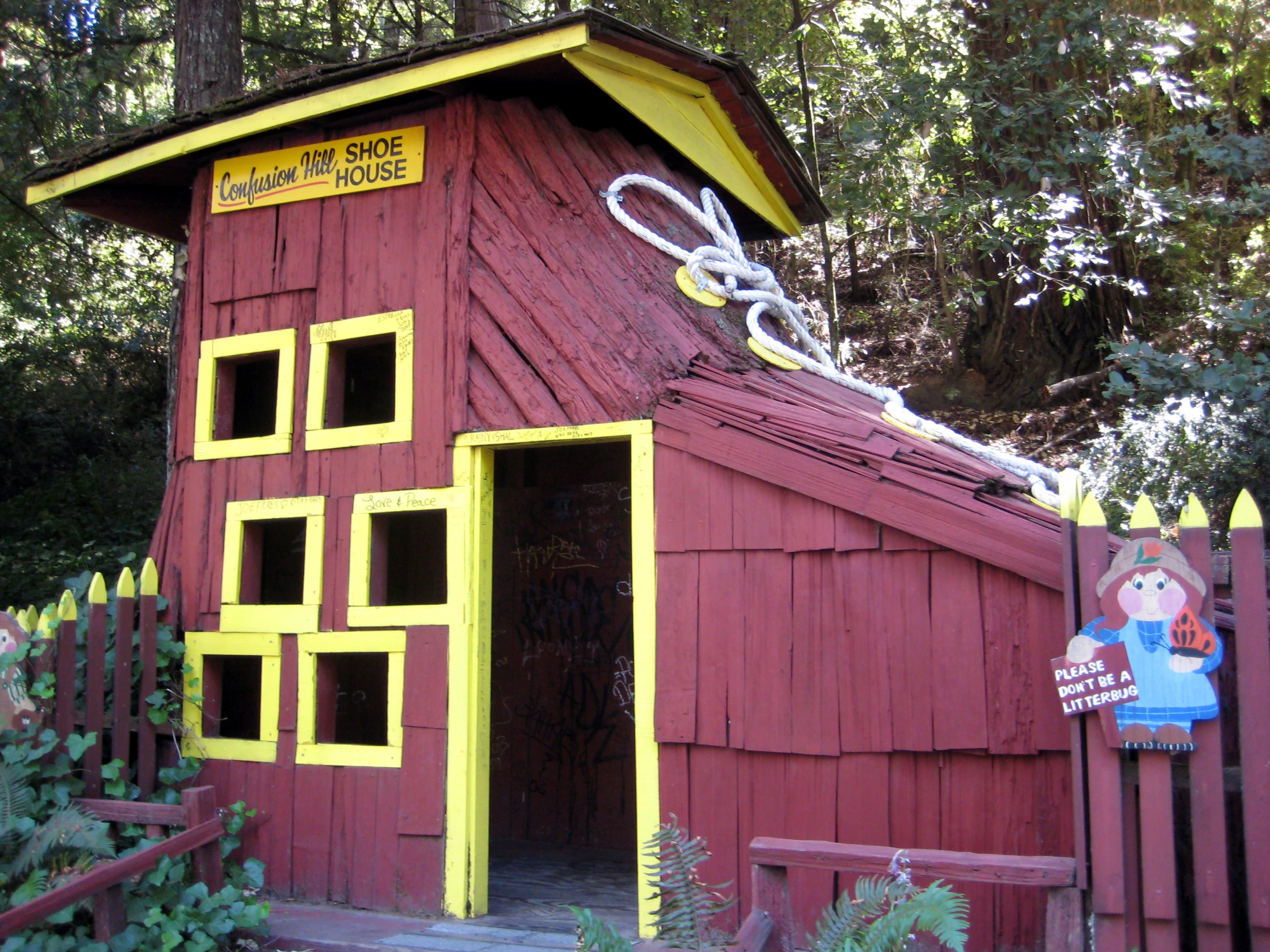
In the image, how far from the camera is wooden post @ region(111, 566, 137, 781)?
5445 mm

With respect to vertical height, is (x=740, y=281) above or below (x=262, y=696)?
above

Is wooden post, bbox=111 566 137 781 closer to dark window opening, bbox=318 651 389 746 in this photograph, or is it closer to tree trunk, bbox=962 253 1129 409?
dark window opening, bbox=318 651 389 746

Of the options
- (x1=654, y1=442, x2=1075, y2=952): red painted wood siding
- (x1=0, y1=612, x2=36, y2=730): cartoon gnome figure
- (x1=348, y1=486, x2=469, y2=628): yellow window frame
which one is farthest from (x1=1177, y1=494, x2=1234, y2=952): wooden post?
(x1=0, y1=612, x2=36, y2=730): cartoon gnome figure

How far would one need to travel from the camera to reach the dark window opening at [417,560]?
782cm

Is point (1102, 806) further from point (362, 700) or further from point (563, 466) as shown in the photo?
point (362, 700)

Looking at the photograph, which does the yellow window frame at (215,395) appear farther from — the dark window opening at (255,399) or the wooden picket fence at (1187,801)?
the wooden picket fence at (1187,801)

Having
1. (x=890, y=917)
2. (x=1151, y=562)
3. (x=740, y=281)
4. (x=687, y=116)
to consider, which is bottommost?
(x=890, y=917)

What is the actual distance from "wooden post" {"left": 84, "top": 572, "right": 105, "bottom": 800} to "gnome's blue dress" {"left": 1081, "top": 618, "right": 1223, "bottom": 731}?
4.69 m

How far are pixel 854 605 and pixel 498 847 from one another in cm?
390

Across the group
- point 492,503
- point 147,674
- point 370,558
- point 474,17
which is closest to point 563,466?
point 492,503

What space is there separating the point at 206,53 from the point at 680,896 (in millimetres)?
8469

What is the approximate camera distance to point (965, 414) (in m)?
12.6

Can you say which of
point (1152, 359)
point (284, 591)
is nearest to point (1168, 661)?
point (1152, 359)

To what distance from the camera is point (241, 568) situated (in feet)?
19.6
